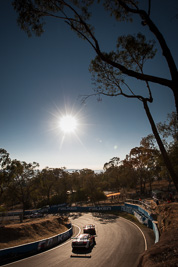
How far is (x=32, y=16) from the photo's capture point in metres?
8.43

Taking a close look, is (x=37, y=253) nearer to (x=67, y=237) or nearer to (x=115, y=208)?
(x=67, y=237)

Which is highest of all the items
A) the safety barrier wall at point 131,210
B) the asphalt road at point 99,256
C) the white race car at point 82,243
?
the white race car at point 82,243

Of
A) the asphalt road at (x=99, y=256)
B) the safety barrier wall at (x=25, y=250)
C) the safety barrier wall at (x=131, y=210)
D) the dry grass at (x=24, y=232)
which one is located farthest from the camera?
the safety barrier wall at (x=131, y=210)

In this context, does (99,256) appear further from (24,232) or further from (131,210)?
(131,210)

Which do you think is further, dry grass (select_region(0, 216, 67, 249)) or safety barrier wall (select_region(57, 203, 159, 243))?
safety barrier wall (select_region(57, 203, 159, 243))

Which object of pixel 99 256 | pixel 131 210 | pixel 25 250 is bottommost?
pixel 131 210

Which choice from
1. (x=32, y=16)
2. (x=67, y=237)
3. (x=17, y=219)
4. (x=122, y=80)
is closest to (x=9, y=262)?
(x=67, y=237)

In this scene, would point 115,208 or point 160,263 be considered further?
point 115,208

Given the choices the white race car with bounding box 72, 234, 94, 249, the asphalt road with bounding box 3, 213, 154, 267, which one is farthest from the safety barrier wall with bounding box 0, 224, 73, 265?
the white race car with bounding box 72, 234, 94, 249

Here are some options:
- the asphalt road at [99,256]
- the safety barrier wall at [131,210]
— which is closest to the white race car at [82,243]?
the asphalt road at [99,256]

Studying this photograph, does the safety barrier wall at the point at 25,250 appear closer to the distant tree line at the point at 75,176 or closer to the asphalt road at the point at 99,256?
the asphalt road at the point at 99,256

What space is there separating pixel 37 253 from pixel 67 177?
173 feet

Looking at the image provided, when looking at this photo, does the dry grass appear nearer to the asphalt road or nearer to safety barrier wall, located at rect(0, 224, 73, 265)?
safety barrier wall, located at rect(0, 224, 73, 265)

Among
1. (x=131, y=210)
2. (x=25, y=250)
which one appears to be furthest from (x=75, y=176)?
(x=25, y=250)
